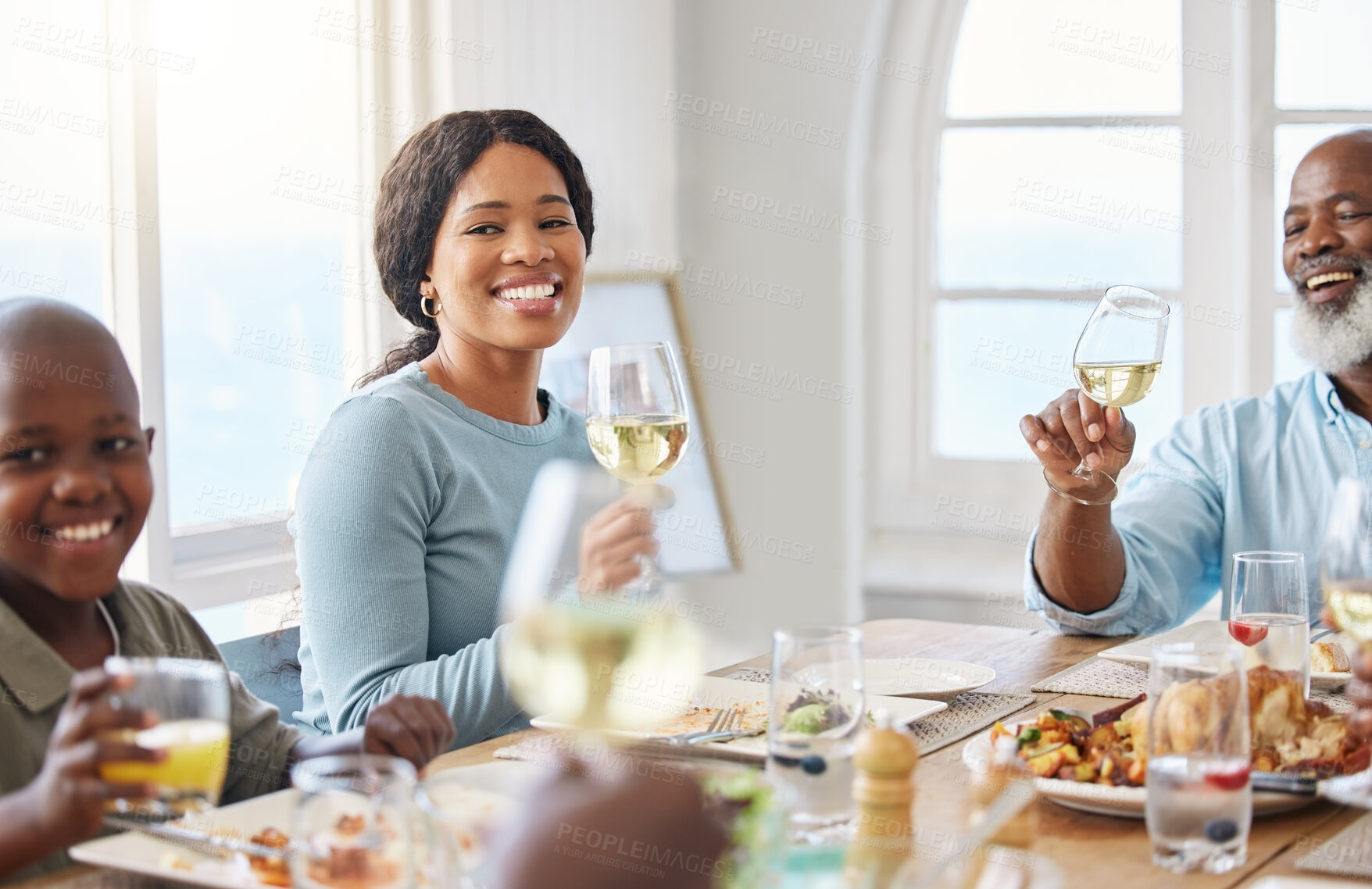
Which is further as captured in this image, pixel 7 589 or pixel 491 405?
pixel 491 405

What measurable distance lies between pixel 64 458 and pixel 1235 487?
7.04 ft

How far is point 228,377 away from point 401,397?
47.9 inches

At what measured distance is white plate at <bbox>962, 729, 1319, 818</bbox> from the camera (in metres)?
1.24

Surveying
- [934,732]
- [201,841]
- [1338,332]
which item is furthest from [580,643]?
[1338,332]

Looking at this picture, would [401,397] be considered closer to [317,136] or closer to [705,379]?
[317,136]

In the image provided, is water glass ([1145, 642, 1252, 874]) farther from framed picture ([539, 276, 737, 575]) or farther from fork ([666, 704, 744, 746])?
framed picture ([539, 276, 737, 575])

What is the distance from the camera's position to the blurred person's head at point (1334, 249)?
262cm

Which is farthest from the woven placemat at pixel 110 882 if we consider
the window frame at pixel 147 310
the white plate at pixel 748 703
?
the window frame at pixel 147 310

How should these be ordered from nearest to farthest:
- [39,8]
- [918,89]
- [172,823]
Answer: [172,823] < [39,8] < [918,89]

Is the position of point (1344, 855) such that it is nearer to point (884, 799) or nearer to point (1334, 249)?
point (884, 799)

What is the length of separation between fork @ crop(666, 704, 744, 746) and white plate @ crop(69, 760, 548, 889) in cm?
21

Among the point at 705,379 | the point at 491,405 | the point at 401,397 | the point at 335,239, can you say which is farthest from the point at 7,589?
the point at 705,379

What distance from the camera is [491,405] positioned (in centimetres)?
223

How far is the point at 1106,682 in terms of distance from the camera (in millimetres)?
1850
